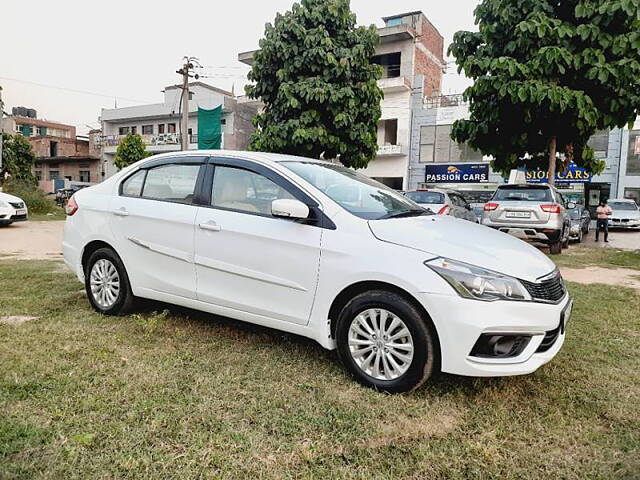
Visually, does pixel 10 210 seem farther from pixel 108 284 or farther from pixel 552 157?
pixel 552 157

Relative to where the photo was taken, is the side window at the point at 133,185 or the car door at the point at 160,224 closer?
the car door at the point at 160,224

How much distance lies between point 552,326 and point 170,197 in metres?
2.96

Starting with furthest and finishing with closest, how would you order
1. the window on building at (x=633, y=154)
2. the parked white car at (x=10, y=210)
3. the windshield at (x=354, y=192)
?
the window on building at (x=633, y=154) < the parked white car at (x=10, y=210) < the windshield at (x=354, y=192)

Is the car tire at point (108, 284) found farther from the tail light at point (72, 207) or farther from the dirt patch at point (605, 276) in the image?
the dirt patch at point (605, 276)

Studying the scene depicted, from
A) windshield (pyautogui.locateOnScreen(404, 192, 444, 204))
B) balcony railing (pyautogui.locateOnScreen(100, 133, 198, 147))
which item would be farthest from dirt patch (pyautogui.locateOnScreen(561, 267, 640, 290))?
balcony railing (pyautogui.locateOnScreen(100, 133, 198, 147))

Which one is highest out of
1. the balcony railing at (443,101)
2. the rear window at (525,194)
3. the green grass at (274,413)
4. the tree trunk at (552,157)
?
the balcony railing at (443,101)

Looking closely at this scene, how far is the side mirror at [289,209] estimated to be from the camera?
3.12 meters

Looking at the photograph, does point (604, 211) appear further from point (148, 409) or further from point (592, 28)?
point (148, 409)

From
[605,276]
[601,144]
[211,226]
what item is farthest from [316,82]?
[601,144]

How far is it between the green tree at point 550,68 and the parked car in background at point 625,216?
35.4ft

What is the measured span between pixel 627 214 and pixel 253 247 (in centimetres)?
2073

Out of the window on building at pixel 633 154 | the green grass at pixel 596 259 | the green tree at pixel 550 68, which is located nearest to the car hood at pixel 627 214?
the window on building at pixel 633 154

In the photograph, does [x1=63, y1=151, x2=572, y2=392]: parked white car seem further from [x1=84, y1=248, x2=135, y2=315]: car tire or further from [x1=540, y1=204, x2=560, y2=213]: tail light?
[x1=540, y1=204, x2=560, y2=213]: tail light

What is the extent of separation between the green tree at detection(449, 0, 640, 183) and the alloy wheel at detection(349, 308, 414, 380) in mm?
7216
